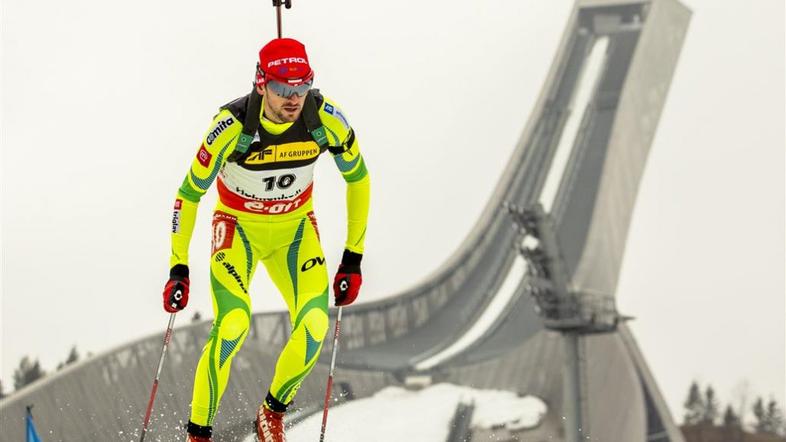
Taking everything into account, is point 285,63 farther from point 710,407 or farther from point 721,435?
point 710,407

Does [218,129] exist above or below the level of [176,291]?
above

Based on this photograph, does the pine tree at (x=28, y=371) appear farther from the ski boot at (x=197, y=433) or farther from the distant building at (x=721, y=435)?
the ski boot at (x=197, y=433)

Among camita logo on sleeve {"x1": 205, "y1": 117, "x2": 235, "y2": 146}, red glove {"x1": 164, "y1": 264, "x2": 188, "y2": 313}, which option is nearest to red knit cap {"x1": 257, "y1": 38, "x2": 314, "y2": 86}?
camita logo on sleeve {"x1": 205, "y1": 117, "x2": 235, "y2": 146}

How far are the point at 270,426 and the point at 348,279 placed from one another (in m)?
1.01

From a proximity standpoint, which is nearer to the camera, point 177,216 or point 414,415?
point 177,216

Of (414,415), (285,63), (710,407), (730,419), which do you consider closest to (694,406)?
(710,407)

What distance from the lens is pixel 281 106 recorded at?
7.96m

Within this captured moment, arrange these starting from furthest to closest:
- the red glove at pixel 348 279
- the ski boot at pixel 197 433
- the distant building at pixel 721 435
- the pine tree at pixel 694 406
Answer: the pine tree at pixel 694 406
the distant building at pixel 721 435
the red glove at pixel 348 279
the ski boot at pixel 197 433

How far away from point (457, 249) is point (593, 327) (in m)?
16.0

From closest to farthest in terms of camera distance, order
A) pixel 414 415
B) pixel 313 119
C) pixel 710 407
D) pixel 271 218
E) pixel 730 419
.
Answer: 1. pixel 313 119
2. pixel 271 218
3. pixel 414 415
4. pixel 730 419
5. pixel 710 407

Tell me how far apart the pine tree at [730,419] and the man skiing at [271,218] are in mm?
43021

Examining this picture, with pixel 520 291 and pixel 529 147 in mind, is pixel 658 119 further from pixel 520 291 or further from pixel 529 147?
pixel 520 291

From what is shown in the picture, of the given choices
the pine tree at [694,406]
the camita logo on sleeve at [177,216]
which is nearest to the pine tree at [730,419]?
the pine tree at [694,406]

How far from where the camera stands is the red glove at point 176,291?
8008mm
